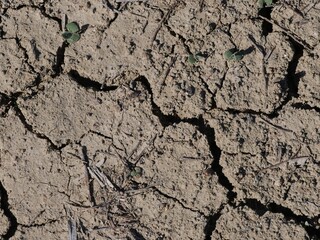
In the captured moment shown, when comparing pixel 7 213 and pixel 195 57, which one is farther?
pixel 7 213

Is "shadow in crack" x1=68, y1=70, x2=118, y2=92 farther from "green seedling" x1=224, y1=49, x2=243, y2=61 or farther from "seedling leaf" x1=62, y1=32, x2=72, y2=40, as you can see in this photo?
"green seedling" x1=224, y1=49, x2=243, y2=61

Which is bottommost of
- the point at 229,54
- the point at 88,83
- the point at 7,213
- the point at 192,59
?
the point at 7,213

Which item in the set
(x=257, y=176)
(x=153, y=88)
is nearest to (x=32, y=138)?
(x=153, y=88)

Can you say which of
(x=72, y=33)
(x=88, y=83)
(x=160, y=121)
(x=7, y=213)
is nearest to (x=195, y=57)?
(x=160, y=121)

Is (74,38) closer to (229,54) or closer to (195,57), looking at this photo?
(195,57)

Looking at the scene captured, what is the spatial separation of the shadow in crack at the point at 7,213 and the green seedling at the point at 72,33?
1068 millimetres

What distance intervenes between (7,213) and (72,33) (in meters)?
1.26

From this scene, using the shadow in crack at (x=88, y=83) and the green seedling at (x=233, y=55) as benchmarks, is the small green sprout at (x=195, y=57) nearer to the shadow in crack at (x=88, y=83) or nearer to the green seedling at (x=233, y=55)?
the green seedling at (x=233, y=55)

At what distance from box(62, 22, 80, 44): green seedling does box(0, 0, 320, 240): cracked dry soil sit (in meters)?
0.05

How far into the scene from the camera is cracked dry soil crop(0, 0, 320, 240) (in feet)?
13.1

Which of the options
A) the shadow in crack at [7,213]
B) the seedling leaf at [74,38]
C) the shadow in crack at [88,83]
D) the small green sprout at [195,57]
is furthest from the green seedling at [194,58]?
the shadow in crack at [7,213]

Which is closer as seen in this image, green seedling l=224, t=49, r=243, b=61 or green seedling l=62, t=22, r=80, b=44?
green seedling l=224, t=49, r=243, b=61

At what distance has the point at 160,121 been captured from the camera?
4.08 metres

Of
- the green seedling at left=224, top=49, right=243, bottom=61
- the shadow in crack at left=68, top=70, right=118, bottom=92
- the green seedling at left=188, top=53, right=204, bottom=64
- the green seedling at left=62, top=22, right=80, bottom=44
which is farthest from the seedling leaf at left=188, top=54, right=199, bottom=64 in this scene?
the green seedling at left=62, top=22, right=80, bottom=44
